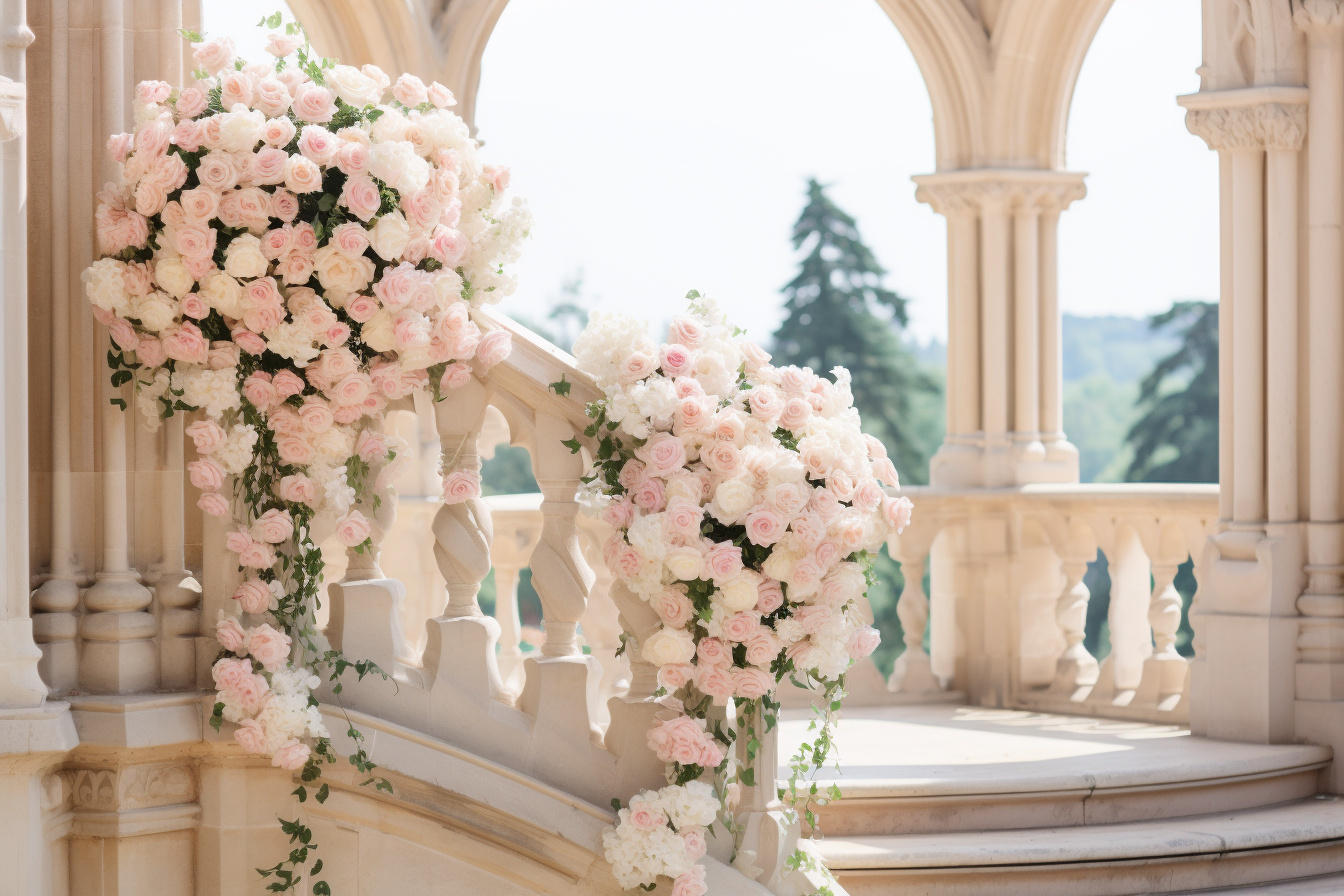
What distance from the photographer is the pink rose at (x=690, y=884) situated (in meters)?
3.76

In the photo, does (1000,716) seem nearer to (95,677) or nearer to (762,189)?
(95,677)

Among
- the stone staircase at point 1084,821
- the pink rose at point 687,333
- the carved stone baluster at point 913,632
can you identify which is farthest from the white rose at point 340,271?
the carved stone baluster at point 913,632

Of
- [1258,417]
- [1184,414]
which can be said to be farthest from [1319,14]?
[1184,414]

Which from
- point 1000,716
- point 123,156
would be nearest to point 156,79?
point 123,156

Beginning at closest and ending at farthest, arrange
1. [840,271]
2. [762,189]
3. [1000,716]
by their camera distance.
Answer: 1. [1000,716]
2. [840,271]
3. [762,189]

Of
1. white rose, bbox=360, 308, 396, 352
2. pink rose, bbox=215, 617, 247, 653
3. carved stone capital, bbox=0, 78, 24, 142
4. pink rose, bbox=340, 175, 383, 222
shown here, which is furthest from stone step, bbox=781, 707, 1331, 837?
carved stone capital, bbox=0, 78, 24, 142

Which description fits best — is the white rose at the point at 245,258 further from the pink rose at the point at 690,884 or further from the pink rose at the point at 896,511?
the pink rose at the point at 690,884

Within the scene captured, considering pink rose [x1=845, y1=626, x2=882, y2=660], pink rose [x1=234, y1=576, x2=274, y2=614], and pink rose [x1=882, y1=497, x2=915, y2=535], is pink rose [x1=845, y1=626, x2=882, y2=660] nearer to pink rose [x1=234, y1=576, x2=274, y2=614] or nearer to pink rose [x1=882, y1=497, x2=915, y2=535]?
pink rose [x1=882, y1=497, x2=915, y2=535]

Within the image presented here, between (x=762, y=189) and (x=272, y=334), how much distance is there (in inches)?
1258

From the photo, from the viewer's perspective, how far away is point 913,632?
7.80 meters

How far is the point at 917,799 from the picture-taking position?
16.8 ft

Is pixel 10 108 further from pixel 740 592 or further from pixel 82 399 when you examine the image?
pixel 740 592

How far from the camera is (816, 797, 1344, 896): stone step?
15.7 feet

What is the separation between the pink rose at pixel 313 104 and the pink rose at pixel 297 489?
824 millimetres
